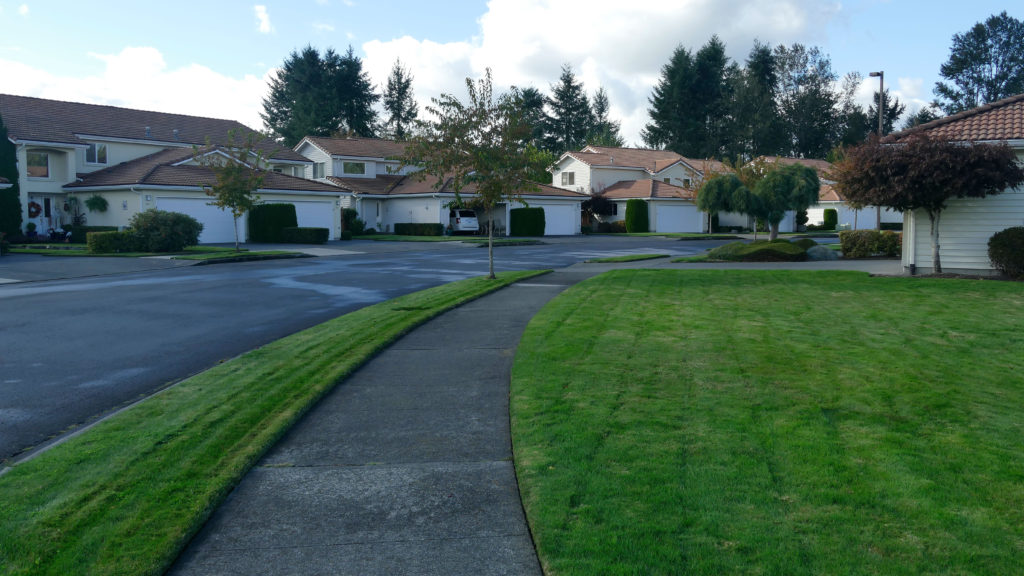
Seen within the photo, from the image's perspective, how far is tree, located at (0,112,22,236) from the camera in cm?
3791

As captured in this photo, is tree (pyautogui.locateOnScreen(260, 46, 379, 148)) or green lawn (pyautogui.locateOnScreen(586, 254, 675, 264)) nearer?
green lawn (pyautogui.locateOnScreen(586, 254, 675, 264))

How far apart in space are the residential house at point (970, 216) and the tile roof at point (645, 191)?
36.2 meters

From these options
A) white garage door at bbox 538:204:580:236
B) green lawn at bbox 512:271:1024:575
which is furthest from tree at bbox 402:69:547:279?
white garage door at bbox 538:204:580:236

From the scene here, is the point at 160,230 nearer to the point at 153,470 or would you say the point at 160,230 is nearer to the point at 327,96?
the point at 153,470

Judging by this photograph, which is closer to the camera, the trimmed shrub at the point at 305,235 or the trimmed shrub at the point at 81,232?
the trimmed shrub at the point at 81,232

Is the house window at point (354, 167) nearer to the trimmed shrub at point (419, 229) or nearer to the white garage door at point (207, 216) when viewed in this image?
the trimmed shrub at point (419, 229)

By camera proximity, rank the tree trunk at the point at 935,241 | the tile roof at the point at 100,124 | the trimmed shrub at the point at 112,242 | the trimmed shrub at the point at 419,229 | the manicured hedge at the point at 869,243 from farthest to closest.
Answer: the trimmed shrub at the point at 419,229
the tile roof at the point at 100,124
the trimmed shrub at the point at 112,242
the manicured hedge at the point at 869,243
the tree trunk at the point at 935,241

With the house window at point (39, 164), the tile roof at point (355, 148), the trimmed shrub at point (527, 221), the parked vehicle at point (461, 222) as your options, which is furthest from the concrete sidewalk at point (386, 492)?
the tile roof at point (355, 148)

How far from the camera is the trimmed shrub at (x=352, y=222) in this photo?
163ft

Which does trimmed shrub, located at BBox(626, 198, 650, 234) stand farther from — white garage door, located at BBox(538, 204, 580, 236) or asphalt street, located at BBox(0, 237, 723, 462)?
asphalt street, located at BBox(0, 237, 723, 462)

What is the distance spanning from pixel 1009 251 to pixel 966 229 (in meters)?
1.52

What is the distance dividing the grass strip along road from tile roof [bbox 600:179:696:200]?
5143cm

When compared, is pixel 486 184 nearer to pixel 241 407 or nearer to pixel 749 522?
Result: pixel 241 407

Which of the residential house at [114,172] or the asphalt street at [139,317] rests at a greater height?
the residential house at [114,172]
